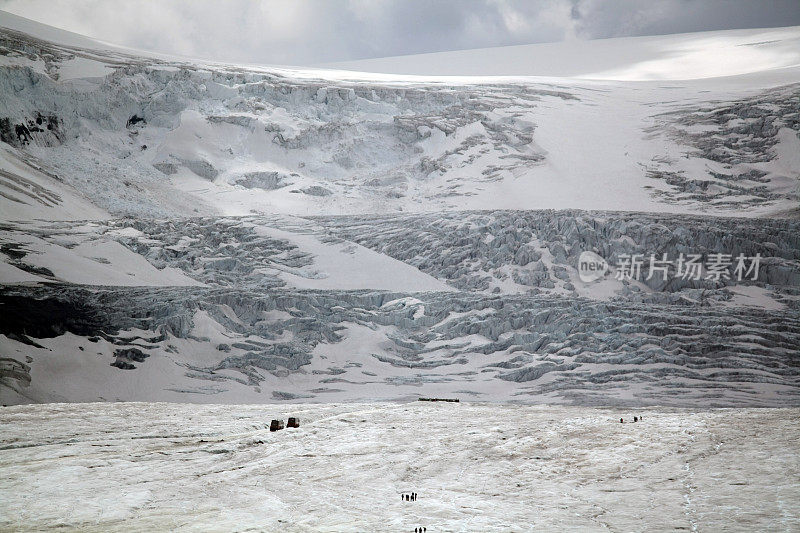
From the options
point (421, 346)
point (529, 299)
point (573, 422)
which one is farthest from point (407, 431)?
point (529, 299)

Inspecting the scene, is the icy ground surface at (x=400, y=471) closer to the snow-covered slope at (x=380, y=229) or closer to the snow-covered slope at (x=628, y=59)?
the snow-covered slope at (x=380, y=229)

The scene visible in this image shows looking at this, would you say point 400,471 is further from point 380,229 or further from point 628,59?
point 628,59

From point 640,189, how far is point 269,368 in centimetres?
1523

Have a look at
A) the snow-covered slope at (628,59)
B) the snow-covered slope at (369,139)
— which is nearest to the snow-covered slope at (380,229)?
the snow-covered slope at (369,139)

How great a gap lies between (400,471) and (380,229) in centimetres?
1670

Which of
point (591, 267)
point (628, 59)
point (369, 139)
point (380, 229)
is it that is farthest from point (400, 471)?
point (628, 59)

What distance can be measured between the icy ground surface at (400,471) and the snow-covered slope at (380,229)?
244 inches

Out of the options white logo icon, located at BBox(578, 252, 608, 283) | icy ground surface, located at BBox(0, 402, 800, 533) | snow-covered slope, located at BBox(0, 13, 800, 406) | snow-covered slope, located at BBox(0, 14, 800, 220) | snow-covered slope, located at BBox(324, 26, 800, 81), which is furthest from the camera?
snow-covered slope, located at BBox(324, 26, 800, 81)

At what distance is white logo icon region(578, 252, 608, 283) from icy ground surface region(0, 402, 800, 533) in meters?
10.8

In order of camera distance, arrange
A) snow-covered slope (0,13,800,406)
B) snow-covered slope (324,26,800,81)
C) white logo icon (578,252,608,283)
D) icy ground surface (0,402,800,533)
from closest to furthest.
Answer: icy ground surface (0,402,800,533), snow-covered slope (0,13,800,406), white logo icon (578,252,608,283), snow-covered slope (324,26,800,81)

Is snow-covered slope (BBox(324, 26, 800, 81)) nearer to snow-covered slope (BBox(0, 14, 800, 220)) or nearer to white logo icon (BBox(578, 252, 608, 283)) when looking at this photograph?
snow-covered slope (BBox(0, 14, 800, 220))

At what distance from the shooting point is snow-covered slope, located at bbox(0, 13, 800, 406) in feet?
58.5

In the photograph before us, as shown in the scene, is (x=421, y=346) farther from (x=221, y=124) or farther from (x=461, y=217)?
(x=221, y=124)

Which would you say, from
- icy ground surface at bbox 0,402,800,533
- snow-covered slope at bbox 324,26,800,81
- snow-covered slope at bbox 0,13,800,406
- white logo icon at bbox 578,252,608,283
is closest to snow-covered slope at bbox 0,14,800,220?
snow-covered slope at bbox 0,13,800,406
